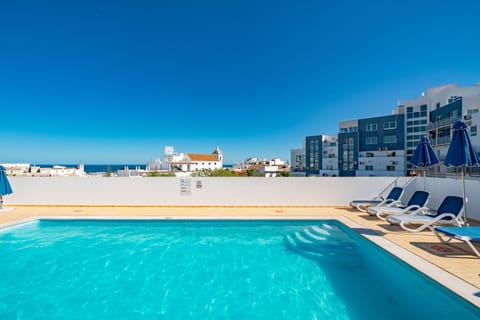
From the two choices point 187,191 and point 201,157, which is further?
point 201,157

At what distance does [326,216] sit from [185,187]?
5.69 m

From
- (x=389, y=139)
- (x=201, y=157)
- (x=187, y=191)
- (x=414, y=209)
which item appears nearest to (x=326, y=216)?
(x=414, y=209)

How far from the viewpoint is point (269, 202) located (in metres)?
9.95

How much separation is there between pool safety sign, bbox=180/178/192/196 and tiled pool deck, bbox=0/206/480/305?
0.71 metres

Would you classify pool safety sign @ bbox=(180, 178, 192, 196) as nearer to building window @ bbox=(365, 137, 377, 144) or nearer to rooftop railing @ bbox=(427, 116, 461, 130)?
rooftop railing @ bbox=(427, 116, 461, 130)

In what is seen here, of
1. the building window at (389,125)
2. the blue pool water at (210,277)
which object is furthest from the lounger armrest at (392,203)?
the building window at (389,125)

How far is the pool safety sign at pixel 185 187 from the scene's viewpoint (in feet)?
32.7

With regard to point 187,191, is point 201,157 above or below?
above

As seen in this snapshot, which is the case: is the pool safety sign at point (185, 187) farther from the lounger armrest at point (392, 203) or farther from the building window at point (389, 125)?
the building window at point (389, 125)

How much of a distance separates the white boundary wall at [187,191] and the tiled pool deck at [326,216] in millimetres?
430

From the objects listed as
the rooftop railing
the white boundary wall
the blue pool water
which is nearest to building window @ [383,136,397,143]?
the rooftop railing

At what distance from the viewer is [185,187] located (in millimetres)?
9992

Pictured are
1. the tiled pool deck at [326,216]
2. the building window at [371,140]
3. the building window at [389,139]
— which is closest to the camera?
the tiled pool deck at [326,216]

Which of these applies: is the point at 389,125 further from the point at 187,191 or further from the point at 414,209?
the point at 187,191
